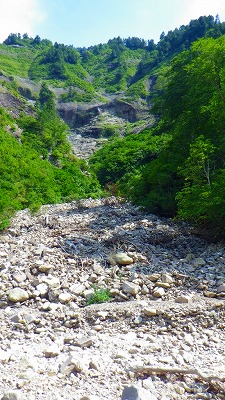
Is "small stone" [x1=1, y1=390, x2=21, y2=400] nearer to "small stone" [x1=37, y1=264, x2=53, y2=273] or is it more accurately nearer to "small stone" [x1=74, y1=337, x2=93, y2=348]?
"small stone" [x1=74, y1=337, x2=93, y2=348]

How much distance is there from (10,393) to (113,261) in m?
5.16

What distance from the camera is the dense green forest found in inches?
A: 483

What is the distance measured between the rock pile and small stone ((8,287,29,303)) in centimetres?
2

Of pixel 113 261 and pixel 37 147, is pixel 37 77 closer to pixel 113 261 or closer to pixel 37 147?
pixel 37 147

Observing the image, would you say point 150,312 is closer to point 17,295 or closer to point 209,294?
point 209,294

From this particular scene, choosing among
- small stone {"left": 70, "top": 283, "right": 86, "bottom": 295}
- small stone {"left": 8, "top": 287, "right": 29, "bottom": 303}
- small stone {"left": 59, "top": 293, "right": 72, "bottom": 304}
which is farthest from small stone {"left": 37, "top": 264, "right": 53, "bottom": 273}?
small stone {"left": 59, "top": 293, "right": 72, "bottom": 304}

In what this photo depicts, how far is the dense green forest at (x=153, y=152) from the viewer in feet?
40.3

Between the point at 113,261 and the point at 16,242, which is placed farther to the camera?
the point at 16,242

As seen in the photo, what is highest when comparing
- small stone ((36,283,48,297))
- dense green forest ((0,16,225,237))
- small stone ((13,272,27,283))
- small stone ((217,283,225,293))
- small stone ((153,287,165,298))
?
dense green forest ((0,16,225,237))

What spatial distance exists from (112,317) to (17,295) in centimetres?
222

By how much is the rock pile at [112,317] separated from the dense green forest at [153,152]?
259 cm

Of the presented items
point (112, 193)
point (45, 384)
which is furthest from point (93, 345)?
point (112, 193)

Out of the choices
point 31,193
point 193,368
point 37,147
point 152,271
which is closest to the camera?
point 193,368

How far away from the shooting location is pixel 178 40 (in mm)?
127625
